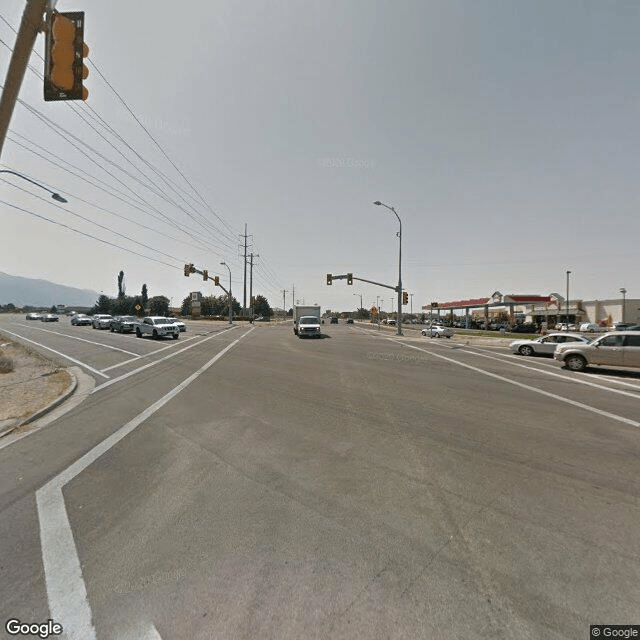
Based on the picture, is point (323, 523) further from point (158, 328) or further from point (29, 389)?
point (158, 328)

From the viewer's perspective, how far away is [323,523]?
3.21 meters

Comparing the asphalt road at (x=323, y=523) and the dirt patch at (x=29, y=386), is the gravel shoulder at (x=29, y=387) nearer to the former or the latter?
the dirt patch at (x=29, y=386)

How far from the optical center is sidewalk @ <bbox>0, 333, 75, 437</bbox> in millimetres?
6672

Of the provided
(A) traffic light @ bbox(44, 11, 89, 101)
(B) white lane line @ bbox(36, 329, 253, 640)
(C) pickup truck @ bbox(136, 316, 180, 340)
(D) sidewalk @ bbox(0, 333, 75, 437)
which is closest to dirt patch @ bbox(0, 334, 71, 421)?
(D) sidewalk @ bbox(0, 333, 75, 437)

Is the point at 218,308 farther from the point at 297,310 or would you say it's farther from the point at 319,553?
the point at 319,553

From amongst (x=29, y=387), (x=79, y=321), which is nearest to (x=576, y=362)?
(x=29, y=387)

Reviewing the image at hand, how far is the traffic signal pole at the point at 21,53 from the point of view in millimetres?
3992

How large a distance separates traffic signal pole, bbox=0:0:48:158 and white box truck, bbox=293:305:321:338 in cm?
2467

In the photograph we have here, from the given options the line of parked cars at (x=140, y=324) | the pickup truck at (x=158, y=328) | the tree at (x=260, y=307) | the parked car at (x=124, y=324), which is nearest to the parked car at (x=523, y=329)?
the line of parked cars at (x=140, y=324)

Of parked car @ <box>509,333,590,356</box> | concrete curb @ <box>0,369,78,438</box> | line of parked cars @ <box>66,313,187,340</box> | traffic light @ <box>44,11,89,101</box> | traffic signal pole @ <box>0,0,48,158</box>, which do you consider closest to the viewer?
traffic light @ <box>44,11,89,101</box>

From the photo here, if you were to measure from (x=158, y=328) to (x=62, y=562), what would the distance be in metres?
24.3

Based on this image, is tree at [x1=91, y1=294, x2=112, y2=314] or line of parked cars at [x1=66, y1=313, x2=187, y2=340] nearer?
line of parked cars at [x1=66, y1=313, x2=187, y2=340]

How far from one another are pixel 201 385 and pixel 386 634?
8.55m

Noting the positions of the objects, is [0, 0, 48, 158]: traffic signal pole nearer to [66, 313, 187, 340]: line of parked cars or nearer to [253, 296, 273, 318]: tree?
[66, 313, 187, 340]: line of parked cars
